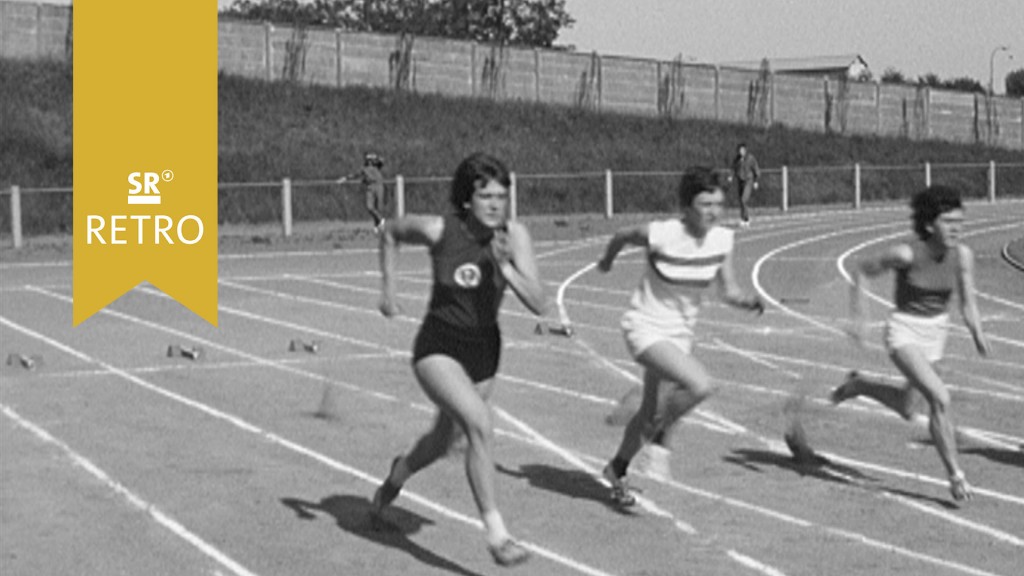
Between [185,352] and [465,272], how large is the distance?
972 cm

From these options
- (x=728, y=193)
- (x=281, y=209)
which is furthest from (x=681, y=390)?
(x=728, y=193)

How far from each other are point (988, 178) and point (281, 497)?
5270 centimetres

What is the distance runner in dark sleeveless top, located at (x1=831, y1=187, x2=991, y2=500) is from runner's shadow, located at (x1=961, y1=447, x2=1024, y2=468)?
4.43ft

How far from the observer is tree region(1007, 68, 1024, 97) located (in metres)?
146

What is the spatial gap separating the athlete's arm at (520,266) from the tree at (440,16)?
9300 centimetres

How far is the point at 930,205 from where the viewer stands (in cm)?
1037

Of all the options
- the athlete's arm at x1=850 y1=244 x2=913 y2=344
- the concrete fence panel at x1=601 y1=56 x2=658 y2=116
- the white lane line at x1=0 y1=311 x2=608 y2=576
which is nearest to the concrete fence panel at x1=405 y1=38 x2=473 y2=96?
the concrete fence panel at x1=601 y1=56 x2=658 y2=116

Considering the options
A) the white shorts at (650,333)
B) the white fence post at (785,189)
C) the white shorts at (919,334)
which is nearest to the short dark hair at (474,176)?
the white shorts at (650,333)

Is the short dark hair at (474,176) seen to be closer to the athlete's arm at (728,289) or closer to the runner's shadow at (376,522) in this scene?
the runner's shadow at (376,522)

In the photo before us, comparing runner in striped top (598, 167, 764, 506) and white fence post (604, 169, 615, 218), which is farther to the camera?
white fence post (604, 169, 615, 218)

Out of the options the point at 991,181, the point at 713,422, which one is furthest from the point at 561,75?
the point at 713,422

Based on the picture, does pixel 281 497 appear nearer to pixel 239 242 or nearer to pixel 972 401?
pixel 972 401

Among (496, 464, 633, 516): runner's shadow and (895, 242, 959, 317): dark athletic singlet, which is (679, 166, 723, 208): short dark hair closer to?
(895, 242, 959, 317): dark athletic singlet

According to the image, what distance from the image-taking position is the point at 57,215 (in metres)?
37.8
